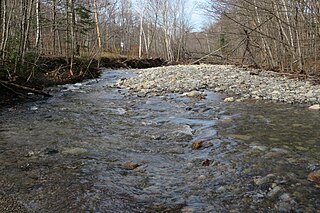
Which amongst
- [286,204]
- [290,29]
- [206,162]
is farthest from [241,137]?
[290,29]

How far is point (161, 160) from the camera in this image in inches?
122

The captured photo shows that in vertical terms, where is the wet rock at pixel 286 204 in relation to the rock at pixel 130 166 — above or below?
above

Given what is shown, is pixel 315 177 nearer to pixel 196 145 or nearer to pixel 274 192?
pixel 274 192

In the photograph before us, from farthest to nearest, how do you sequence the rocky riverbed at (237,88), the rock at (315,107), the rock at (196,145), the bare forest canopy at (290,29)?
the bare forest canopy at (290,29)
the rocky riverbed at (237,88)
the rock at (315,107)
the rock at (196,145)

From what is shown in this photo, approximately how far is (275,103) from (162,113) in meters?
2.18

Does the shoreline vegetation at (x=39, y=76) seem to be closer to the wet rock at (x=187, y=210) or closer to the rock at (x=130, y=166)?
the rock at (x=130, y=166)

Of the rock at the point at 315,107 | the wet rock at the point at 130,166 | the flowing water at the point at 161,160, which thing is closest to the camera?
the flowing water at the point at 161,160

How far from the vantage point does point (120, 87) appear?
→ 9516 millimetres

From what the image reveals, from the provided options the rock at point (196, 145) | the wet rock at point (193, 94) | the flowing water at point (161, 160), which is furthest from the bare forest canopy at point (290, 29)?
the rock at point (196, 145)

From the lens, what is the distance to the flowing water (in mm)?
2178

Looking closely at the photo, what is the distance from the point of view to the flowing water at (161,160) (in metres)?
2.18

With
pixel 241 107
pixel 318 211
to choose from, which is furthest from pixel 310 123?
pixel 318 211

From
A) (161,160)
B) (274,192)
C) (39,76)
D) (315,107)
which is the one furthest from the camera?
(39,76)

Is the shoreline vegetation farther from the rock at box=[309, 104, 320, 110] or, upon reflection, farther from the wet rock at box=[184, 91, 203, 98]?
the rock at box=[309, 104, 320, 110]
